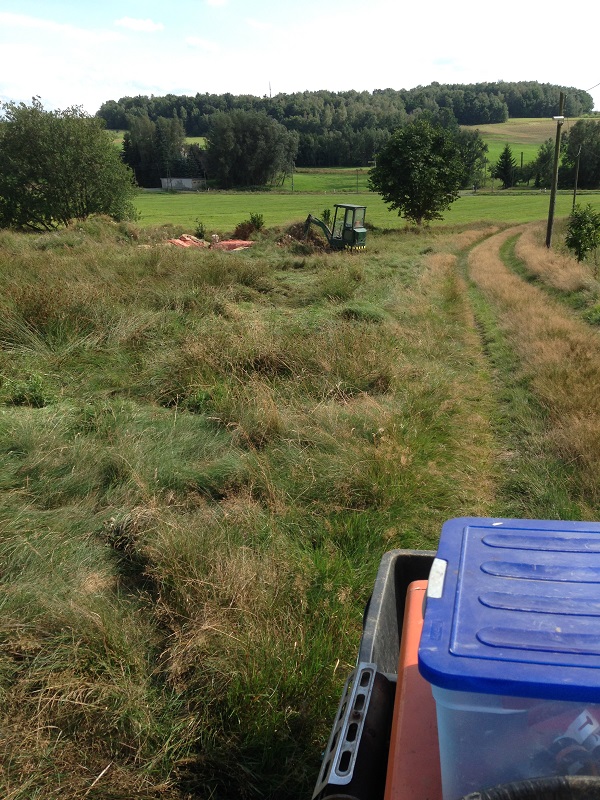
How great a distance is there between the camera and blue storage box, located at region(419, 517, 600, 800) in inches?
52.0

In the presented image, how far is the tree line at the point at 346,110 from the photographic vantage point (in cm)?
11688

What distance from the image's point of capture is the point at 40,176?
3862cm

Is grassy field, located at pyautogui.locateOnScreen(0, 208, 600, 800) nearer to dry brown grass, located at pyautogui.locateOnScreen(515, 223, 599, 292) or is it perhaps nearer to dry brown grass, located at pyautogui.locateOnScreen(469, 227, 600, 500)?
dry brown grass, located at pyautogui.locateOnScreen(469, 227, 600, 500)

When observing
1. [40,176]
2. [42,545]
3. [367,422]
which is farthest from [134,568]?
[40,176]

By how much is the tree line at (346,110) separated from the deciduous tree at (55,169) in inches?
3256

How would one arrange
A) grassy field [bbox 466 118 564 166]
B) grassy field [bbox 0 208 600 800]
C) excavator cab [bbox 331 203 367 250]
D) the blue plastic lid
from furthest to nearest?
grassy field [bbox 466 118 564 166] → excavator cab [bbox 331 203 367 250] → grassy field [bbox 0 208 600 800] → the blue plastic lid

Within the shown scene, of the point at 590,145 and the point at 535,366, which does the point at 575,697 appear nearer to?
the point at 535,366

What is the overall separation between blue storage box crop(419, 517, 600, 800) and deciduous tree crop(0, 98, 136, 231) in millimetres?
41879

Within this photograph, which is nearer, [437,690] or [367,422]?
[437,690]

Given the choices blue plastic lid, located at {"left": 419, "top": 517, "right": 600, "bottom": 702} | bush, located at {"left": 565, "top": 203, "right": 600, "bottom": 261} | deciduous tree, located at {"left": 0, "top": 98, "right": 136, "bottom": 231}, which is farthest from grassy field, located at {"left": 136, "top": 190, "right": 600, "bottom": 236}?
blue plastic lid, located at {"left": 419, "top": 517, "right": 600, "bottom": 702}

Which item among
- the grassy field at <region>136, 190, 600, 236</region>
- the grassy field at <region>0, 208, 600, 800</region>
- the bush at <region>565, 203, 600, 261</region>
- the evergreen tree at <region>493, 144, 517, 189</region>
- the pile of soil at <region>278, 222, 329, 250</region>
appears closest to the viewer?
the grassy field at <region>0, 208, 600, 800</region>

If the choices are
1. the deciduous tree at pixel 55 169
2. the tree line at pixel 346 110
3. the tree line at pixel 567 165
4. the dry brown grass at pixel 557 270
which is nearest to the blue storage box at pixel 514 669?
the dry brown grass at pixel 557 270

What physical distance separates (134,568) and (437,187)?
4404 cm

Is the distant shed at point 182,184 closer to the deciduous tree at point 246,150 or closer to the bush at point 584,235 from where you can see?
the deciduous tree at point 246,150
